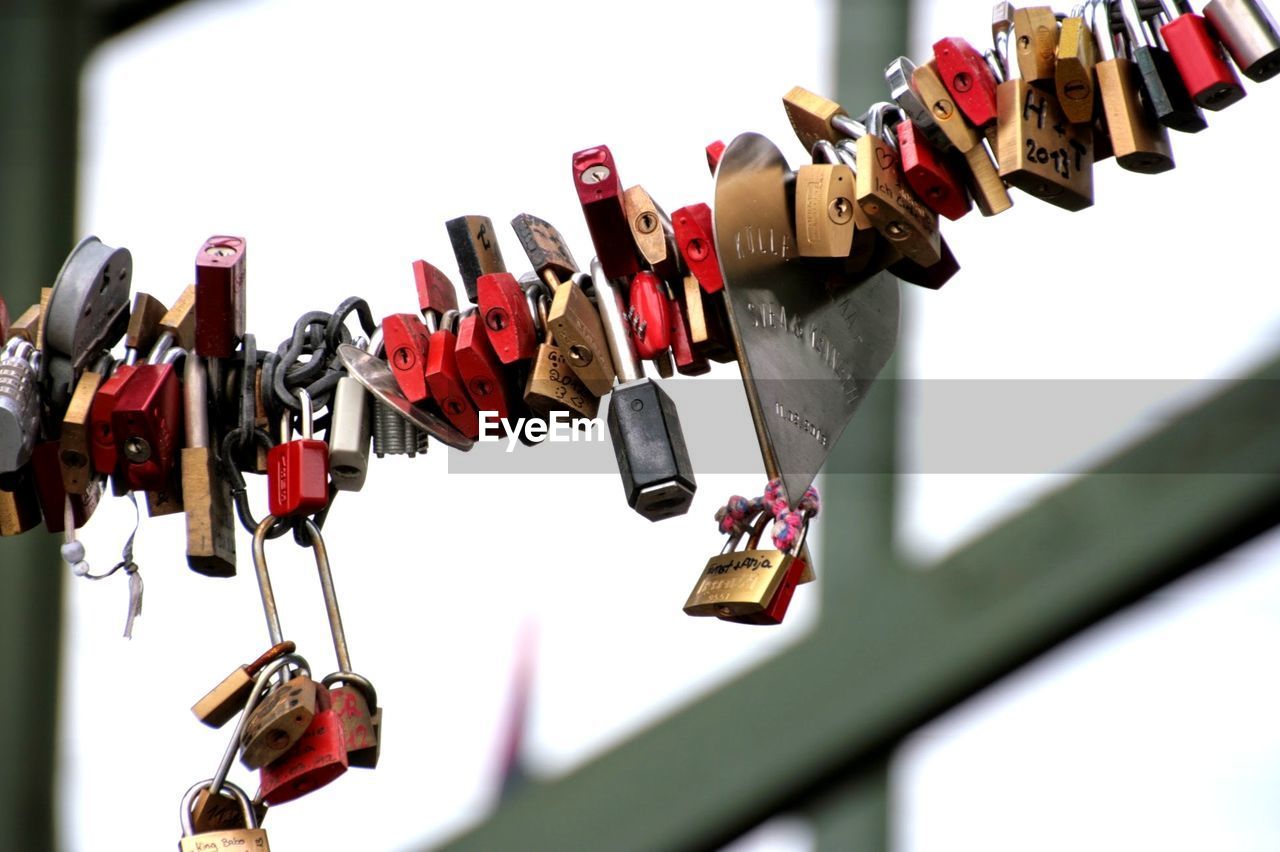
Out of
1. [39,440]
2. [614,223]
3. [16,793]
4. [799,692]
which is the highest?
[614,223]

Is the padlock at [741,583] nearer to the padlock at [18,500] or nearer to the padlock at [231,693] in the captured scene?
the padlock at [231,693]

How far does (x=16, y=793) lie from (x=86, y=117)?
936 millimetres

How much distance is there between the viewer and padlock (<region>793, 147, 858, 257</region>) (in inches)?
25.0

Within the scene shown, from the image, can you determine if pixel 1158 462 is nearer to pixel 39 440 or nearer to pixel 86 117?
pixel 39 440

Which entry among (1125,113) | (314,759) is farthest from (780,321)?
(314,759)

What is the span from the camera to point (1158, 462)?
1830 mm

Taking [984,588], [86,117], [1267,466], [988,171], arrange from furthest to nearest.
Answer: [86,117]
[984,588]
[1267,466]
[988,171]

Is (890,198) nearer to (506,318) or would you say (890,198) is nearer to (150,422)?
(506,318)

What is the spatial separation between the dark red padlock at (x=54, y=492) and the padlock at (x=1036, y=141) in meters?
0.42

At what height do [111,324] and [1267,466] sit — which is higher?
[111,324]

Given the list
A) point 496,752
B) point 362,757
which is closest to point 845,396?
point 362,757

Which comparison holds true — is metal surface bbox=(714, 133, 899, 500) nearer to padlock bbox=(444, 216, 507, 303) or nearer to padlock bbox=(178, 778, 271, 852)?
padlock bbox=(444, 216, 507, 303)

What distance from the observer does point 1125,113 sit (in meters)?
0.60

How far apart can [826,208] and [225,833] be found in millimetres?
350
